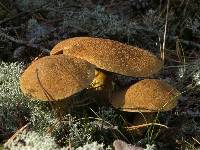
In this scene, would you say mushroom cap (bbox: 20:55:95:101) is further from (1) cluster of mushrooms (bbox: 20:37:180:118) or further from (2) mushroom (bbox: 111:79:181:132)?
(2) mushroom (bbox: 111:79:181:132)

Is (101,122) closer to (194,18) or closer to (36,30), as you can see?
(36,30)

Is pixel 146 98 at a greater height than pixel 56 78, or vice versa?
pixel 56 78

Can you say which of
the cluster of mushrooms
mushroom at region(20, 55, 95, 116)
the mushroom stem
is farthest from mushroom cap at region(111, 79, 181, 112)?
mushroom at region(20, 55, 95, 116)

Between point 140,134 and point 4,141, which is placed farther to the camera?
point 140,134

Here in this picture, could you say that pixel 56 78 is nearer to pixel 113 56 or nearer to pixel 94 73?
pixel 94 73

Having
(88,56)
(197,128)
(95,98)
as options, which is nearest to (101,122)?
(95,98)

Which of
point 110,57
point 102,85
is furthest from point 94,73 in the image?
point 102,85
